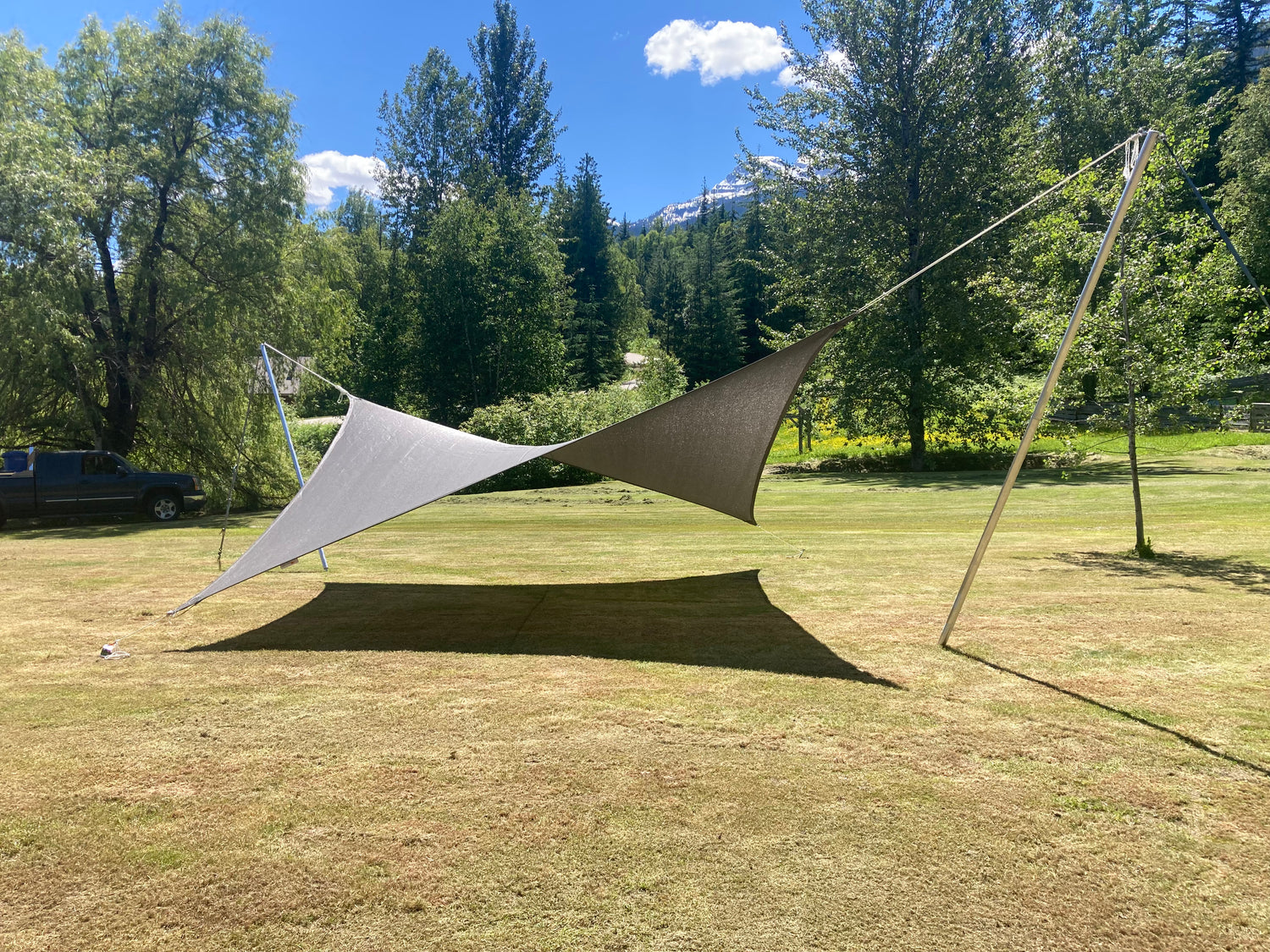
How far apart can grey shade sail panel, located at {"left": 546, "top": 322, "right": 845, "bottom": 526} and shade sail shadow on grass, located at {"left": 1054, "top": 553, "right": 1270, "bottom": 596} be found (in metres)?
3.69

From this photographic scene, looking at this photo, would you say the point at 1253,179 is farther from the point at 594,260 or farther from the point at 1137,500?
the point at 594,260

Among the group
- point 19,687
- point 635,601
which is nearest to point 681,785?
point 635,601

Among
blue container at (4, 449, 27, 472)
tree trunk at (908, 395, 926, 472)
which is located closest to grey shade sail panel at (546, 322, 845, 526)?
blue container at (4, 449, 27, 472)

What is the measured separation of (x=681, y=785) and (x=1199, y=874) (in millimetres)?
1817

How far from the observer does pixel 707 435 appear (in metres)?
6.35

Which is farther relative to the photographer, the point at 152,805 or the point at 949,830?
the point at 152,805

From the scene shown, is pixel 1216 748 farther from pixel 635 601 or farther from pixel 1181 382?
pixel 1181 382

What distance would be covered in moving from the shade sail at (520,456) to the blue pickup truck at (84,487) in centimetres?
881

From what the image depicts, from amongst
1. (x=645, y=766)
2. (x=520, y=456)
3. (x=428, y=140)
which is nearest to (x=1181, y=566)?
(x=520, y=456)

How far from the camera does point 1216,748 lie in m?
3.55

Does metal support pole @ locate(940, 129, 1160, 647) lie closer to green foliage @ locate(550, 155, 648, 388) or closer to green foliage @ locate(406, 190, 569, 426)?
green foliage @ locate(406, 190, 569, 426)

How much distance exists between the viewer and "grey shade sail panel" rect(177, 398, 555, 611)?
17.0ft

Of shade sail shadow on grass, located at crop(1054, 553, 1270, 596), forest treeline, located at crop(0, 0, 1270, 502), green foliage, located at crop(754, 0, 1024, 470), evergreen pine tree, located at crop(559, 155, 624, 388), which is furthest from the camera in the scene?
evergreen pine tree, located at crop(559, 155, 624, 388)

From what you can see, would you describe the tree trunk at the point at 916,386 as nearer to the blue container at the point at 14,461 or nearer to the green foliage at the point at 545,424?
the green foliage at the point at 545,424
